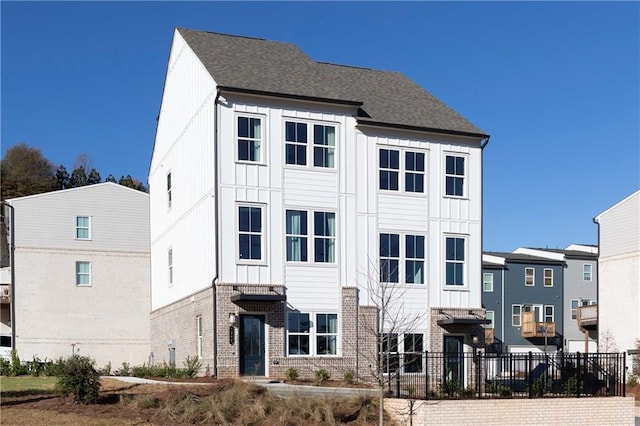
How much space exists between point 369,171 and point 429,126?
308cm

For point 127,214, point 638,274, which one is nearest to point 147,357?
point 127,214

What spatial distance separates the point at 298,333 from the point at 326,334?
3.61 ft

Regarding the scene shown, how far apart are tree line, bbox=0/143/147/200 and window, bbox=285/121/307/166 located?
50107mm

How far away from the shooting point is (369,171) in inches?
1170

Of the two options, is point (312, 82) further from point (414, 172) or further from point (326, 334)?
point (326, 334)

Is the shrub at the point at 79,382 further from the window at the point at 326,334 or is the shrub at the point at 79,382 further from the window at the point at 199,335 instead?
the window at the point at 326,334

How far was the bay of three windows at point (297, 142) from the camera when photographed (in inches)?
1091

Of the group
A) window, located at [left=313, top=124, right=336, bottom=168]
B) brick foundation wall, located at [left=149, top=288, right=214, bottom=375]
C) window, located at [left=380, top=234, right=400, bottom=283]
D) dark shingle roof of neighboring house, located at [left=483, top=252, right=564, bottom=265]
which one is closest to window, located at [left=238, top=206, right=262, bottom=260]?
brick foundation wall, located at [left=149, top=288, right=214, bottom=375]

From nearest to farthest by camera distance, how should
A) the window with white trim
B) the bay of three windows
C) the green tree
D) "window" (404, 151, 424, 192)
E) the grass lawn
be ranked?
the grass lawn
the bay of three windows
"window" (404, 151, 424, 192)
the window with white trim
the green tree

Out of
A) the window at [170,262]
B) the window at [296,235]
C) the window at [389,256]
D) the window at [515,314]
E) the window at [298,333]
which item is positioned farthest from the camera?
the window at [515,314]

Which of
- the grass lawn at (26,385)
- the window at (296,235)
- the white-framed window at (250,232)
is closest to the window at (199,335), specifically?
the white-framed window at (250,232)

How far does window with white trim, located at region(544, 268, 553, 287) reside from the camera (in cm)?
5753

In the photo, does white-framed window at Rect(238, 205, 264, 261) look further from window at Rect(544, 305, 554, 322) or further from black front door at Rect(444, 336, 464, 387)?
window at Rect(544, 305, 554, 322)

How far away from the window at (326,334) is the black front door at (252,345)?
2.14 m
